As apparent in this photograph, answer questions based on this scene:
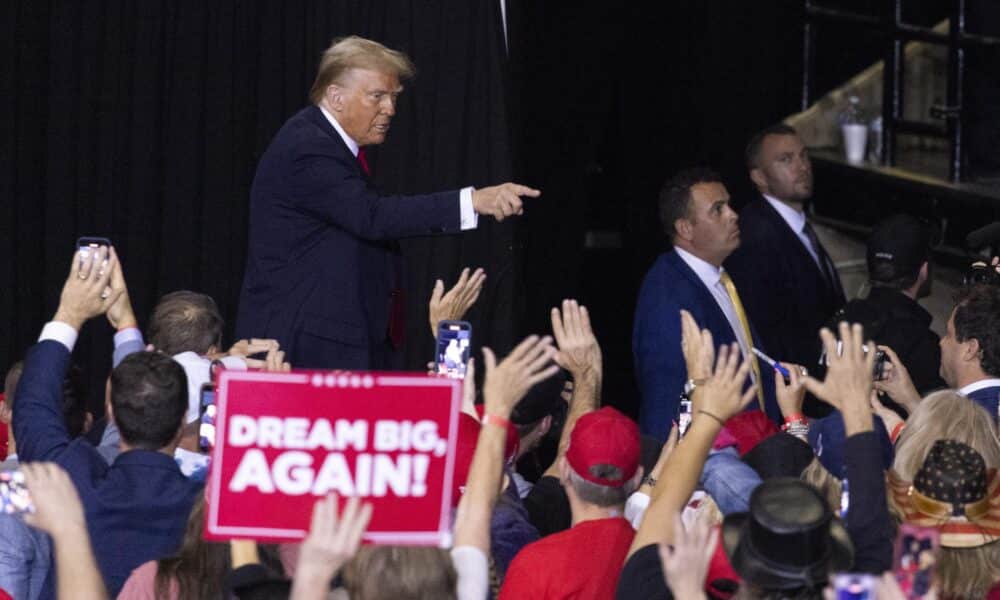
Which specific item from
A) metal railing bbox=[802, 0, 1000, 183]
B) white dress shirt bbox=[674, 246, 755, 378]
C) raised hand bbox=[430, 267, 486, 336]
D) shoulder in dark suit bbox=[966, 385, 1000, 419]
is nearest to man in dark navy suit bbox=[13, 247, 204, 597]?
raised hand bbox=[430, 267, 486, 336]

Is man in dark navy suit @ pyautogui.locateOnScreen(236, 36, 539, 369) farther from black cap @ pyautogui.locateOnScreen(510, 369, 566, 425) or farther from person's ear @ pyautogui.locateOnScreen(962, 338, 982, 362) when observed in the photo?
person's ear @ pyautogui.locateOnScreen(962, 338, 982, 362)

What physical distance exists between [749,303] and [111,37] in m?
2.79

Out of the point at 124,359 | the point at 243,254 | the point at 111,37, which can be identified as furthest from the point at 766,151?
the point at 124,359

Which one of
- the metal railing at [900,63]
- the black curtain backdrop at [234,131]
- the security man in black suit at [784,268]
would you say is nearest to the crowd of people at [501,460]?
the black curtain backdrop at [234,131]

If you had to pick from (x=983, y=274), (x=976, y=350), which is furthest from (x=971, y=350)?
(x=983, y=274)

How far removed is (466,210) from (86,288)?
1.86m

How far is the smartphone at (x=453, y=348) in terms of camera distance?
5.10m

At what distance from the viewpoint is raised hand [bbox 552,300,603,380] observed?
4715 millimetres

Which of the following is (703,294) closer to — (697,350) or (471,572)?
(697,350)

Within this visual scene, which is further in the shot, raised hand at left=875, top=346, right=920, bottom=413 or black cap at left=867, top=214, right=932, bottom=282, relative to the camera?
black cap at left=867, top=214, right=932, bottom=282

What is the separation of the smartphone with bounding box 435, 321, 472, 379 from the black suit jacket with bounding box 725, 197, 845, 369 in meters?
2.67

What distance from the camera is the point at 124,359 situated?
13.7ft

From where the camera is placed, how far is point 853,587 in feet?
9.25

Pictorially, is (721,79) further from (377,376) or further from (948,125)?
(377,376)
